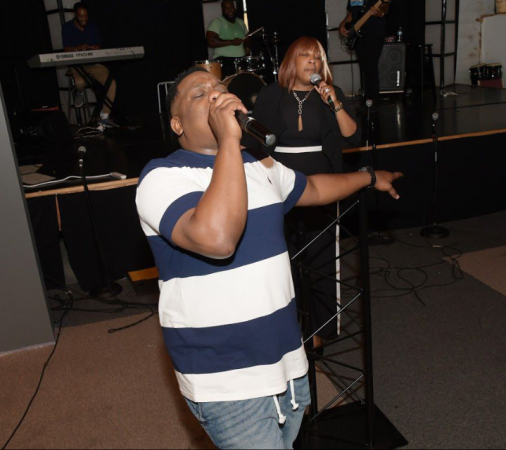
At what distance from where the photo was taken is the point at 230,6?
7660mm

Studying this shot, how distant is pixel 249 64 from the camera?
24.3 feet

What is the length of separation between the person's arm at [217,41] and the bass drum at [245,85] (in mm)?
1116

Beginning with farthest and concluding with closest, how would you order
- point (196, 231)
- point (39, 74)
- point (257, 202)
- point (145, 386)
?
point (39, 74) → point (145, 386) → point (257, 202) → point (196, 231)

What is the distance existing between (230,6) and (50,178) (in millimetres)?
4681

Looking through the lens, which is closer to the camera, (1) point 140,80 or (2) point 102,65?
(2) point 102,65

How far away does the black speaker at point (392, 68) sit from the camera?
802cm

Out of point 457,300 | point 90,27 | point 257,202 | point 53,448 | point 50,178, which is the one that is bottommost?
point 457,300

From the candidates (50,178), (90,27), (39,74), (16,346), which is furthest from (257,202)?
(39,74)

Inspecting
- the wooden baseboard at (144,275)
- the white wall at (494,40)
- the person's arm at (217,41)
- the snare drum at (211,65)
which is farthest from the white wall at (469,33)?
the wooden baseboard at (144,275)

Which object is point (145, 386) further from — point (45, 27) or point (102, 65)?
point (45, 27)

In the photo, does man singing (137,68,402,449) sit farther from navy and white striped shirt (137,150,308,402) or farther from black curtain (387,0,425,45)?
black curtain (387,0,425,45)

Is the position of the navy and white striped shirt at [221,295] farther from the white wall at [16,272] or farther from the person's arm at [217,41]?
the person's arm at [217,41]

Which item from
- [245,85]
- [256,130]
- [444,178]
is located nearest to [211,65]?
[245,85]

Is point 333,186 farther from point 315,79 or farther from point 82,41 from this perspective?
point 82,41
